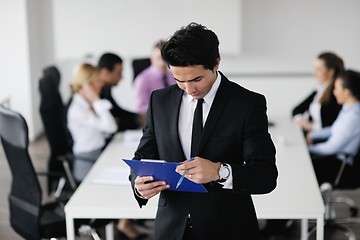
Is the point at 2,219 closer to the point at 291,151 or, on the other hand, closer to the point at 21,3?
the point at 291,151

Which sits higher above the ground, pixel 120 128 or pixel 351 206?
pixel 120 128

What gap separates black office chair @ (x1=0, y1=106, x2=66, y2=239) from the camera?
3.55m

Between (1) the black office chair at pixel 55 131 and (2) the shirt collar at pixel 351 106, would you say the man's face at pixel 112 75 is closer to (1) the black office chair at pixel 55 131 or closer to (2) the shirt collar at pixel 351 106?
(1) the black office chair at pixel 55 131

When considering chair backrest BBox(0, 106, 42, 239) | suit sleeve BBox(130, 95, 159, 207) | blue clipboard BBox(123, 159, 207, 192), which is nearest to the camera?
blue clipboard BBox(123, 159, 207, 192)

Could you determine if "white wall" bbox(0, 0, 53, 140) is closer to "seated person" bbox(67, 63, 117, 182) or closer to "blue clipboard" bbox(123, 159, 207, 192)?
"seated person" bbox(67, 63, 117, 182)

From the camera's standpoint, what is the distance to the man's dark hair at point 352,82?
4621 mm

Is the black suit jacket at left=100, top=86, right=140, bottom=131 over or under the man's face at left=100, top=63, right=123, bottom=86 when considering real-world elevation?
under

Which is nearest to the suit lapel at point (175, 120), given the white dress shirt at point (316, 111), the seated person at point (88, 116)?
the seated person at point (88, 116)

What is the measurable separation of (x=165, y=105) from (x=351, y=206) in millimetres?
3001

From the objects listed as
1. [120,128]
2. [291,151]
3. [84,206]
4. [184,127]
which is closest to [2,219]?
[120,128]

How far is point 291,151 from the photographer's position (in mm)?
4473

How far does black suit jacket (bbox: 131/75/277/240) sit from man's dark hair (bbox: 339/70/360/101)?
2.26 meters

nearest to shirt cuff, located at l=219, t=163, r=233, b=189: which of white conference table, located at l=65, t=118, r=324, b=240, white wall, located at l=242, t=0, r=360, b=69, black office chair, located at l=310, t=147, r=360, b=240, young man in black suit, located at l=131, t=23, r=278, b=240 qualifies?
young man in black suit, located at l=131, t=23, r=278, b=240

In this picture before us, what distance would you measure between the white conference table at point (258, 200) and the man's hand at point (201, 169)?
1008 millimetres
